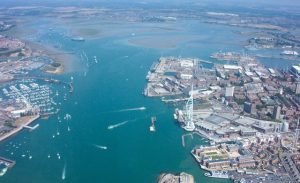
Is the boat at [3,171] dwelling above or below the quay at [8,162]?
below

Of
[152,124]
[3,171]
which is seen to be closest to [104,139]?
[152,124]

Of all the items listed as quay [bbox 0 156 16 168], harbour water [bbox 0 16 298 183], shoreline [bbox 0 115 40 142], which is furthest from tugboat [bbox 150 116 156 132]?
quay [bbox 0 156 16 168]

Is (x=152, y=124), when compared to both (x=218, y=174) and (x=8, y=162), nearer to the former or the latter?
(x=218, y=174)

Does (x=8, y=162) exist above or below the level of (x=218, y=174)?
below

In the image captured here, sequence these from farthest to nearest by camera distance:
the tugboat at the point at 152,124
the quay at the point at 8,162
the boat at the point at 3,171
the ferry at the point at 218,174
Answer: the tugboat at the point at 152,124 → the quay at the point at 8,162 → the boat at the point at 3,171 → the ferry at the point at 218,174

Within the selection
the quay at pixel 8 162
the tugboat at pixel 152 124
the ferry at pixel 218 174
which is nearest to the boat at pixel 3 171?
the quay at pixel 8 162

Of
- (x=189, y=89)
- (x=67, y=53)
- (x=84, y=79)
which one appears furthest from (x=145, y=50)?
(x=189, y=89)

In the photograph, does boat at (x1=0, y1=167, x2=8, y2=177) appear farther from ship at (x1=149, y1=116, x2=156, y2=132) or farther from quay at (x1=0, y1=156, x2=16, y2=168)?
ship at (x1=149, y1=116, x2=156, y2=132)

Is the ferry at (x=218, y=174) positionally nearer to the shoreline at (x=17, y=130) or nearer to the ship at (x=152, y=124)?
the ship at (x=152, y=124)

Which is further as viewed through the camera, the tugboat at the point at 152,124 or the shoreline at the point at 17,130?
the tugboat at the point at 152,124

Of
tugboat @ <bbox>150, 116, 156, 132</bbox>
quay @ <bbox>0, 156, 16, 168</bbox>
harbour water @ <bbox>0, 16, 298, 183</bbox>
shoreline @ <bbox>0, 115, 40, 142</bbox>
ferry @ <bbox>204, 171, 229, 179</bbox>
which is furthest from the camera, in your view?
tugboat @ <bbox>150, 116, 156, 132</bbox>

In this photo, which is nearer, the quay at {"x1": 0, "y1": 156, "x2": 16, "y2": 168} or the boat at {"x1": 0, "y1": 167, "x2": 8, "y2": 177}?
the boat at {"x1": 0, "y1": 167, "x2": 8, "y2": 177}

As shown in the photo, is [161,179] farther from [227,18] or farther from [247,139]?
[227,18]
